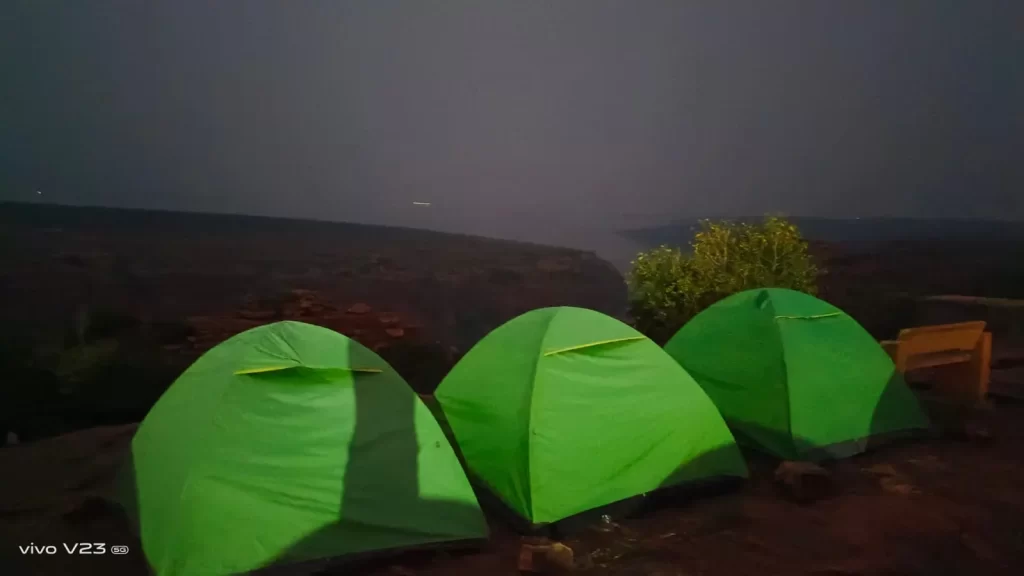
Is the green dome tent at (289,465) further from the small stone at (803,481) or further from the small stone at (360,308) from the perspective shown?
the small stone at (360,308)

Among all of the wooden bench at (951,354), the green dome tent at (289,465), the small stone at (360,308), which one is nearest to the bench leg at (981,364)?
the wooden bench at (951,354)

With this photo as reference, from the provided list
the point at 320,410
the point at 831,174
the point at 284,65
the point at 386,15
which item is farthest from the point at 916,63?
the point at 320,410

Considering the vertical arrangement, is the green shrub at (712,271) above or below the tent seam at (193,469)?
above

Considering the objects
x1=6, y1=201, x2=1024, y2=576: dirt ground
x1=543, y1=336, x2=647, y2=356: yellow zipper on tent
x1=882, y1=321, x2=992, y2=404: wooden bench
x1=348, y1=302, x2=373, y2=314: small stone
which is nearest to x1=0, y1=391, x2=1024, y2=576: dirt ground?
x1=6, y1=201, x2=1024, y2=576: dirt ground

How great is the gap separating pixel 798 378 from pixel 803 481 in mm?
635

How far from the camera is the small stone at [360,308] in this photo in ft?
18.6

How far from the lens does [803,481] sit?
12.3 feet

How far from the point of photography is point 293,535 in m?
2.82

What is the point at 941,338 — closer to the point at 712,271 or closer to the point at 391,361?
the point at 712,271

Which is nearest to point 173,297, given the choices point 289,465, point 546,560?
point 289,465

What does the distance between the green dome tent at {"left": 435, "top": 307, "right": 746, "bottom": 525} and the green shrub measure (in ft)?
7.67

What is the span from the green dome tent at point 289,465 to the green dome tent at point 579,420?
358 mm

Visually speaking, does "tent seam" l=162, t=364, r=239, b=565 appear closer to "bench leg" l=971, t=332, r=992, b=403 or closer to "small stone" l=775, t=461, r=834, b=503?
"small stone" l=775, t=461, r=834, b=503

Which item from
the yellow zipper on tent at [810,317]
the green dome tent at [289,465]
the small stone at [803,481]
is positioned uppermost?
the yellow zipper on tent at [810,317]
